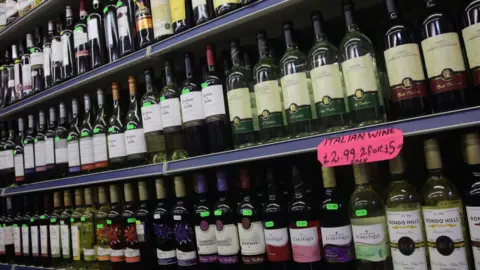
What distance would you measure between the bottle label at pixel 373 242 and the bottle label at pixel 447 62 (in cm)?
40

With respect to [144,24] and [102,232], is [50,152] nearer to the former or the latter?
[102,232]

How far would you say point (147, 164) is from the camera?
5.40ft

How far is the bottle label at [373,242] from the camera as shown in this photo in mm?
1108

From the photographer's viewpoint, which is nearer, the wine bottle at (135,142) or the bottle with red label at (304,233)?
the bottle with red label at (304,233)

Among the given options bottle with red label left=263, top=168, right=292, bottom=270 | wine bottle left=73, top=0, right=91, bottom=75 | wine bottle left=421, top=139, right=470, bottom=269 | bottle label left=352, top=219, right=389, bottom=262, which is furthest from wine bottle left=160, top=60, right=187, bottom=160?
wine bottle left=421, top=139, right=470, bottom=269

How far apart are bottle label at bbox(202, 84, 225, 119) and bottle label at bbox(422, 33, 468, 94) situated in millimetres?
691

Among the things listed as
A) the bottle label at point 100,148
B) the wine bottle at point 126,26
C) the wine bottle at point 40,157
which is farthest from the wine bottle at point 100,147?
the wine bottle at point 40,157

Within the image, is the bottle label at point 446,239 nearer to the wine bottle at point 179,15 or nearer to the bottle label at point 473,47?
the bottle label at point 473,47

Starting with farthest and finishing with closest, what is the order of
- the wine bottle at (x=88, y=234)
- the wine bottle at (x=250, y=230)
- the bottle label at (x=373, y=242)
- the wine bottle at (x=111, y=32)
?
the wine bottle at (x=88, y=234) < the wine bottle at (x=111, y=32) < the wine bottle at (x=250, y=230) < the bottle label at (x=373, y=242)

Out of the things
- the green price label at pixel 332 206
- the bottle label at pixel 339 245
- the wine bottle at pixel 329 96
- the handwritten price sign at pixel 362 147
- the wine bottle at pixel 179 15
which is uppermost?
the wine bottle at pixel 179 15

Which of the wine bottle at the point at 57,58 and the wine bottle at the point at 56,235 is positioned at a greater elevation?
the wine bottle at the point at 57,58

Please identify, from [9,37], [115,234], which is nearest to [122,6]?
[115,234]

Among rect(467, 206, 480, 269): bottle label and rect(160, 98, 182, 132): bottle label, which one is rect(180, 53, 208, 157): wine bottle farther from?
rect(467, 206, 480, 269): bottle label

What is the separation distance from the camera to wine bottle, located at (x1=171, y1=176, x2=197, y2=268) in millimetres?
1544
